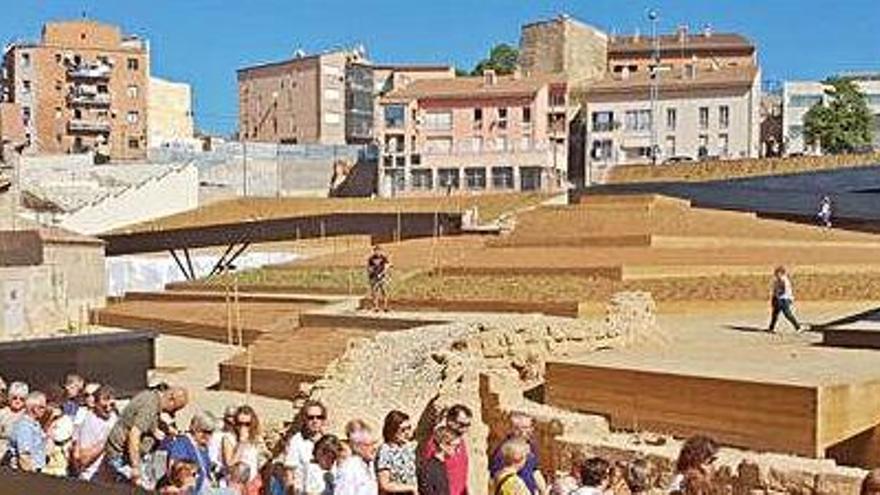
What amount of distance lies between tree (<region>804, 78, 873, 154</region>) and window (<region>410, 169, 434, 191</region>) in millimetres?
22798

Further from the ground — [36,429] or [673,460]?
[36,429]

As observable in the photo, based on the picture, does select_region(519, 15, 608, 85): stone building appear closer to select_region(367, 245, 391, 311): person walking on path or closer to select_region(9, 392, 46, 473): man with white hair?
select_region(367, 245, 391, 311): person walking on path

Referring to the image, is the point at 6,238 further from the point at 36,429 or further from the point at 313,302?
the point at 36,429

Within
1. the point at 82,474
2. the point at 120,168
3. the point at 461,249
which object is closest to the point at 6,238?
the point at 461,249

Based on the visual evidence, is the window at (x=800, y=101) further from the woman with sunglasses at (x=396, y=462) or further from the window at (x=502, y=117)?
the woman with sunglasses at (x=396, y=462)

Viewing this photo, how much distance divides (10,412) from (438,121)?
2600 inches

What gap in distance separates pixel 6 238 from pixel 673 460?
24.5 meters

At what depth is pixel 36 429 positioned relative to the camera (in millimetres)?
9797

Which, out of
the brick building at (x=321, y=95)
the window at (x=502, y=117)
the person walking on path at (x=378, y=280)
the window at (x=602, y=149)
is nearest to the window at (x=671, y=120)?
the window at (x=602, y=149)

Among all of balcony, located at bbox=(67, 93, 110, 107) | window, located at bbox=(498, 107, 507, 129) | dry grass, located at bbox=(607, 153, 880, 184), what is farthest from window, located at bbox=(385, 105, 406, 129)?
balcony, located at bbox=(67, 93, 110, 107)

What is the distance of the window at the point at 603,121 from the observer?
74.7 m

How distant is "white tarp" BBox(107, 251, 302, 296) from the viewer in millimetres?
46094

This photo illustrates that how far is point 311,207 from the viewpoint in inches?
2660

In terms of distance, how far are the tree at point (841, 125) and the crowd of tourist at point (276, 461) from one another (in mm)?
70736
